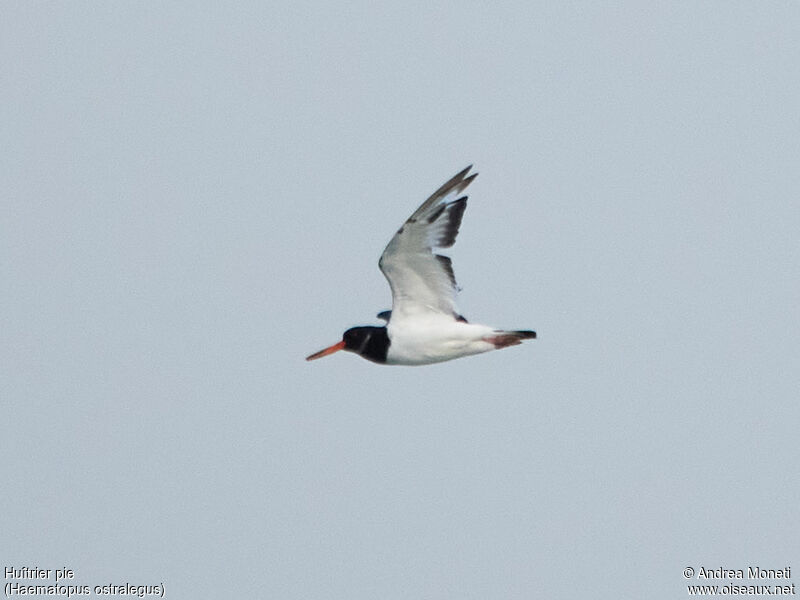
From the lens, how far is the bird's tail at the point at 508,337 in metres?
14.5

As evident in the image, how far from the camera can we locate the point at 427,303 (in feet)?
48.5

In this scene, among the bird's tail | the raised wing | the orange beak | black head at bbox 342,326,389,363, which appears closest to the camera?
the raised wing

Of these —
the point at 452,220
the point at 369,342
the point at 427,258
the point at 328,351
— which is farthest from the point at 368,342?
the point at 452,220

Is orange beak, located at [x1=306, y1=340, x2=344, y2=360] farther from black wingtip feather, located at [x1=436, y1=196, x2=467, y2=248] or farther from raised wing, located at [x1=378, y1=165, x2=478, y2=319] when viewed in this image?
black wingtip feather, located at [x1=436, y1=196, x2=467, y2=248]

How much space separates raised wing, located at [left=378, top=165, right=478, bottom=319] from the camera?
45.9 feet

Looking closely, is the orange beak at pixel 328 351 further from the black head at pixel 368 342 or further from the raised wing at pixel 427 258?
the raised wing at pixel 427 258

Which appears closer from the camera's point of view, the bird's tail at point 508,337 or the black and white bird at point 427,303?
the black and white bird at point 427,303

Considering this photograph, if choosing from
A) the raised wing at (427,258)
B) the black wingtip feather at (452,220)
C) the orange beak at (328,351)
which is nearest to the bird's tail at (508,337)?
the raised wing at (427,258)

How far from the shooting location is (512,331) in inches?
573

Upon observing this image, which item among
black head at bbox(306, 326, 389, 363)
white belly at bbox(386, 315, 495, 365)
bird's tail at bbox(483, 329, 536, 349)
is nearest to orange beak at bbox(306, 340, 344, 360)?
black head at bbox(306, 326, 389, 363)

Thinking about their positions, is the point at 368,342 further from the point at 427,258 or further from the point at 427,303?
the point at 427,258

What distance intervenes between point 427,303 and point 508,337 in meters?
1.03

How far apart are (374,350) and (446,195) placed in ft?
7.42

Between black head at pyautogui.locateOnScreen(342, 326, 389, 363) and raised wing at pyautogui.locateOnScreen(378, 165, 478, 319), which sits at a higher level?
raised wing at pyautogui.locateOnScreen(378, 165, 478, 319)
